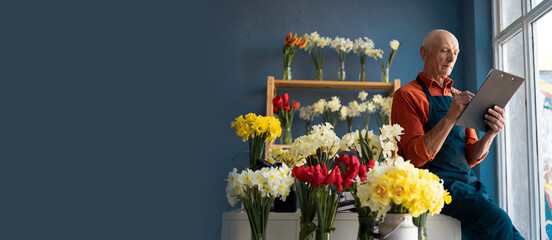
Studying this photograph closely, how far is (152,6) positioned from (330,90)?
3305 millimetres

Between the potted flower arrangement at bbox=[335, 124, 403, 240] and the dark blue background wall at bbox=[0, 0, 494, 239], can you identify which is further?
the potted flower arrangement at bbox=[335, 124, 403, 240]

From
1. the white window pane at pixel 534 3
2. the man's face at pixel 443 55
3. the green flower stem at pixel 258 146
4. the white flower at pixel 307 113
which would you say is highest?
the white window pane at pixel 534 3

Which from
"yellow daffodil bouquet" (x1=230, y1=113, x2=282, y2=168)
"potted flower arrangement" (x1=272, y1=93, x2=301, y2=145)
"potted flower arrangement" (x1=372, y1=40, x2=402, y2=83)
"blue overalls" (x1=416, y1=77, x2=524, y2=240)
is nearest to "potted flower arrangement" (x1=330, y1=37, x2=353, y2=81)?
"potted flower arrangement" (x1=372, y1=40, x2=402, y2=83)

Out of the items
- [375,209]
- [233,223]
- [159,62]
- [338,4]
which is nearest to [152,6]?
[159,62]

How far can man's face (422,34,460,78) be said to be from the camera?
1.87 meters

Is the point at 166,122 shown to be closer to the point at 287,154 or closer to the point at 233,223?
the point at 233,223

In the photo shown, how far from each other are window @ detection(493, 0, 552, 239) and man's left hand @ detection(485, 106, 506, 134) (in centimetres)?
131

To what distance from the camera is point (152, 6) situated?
35 centimetres

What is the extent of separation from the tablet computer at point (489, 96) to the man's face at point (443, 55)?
29 cm

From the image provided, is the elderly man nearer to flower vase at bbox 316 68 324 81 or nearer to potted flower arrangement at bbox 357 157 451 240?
potted flower arrangement at bbox 357 157 451 240

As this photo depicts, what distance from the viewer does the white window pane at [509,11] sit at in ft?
10.4

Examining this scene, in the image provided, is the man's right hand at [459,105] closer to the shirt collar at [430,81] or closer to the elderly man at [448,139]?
the elderly man at [448,139]

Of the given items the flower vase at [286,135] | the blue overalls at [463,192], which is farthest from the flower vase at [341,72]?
the blue overalls at [463,192]

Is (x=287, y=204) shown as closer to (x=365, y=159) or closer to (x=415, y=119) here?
(x=365, y=159)
